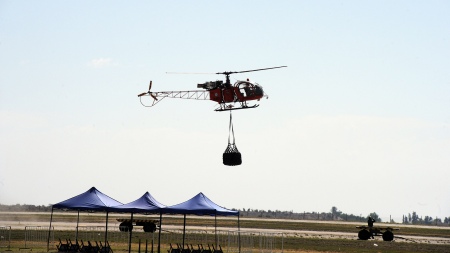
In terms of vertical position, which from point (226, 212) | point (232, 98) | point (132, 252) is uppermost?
point (232, 98)

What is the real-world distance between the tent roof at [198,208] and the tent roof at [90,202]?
10.5 ft

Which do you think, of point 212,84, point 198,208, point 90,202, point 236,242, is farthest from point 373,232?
point 90,202

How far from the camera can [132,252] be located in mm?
30719

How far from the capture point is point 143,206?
28.6m

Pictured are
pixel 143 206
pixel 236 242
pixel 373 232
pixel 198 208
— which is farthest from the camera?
pixel 373 232

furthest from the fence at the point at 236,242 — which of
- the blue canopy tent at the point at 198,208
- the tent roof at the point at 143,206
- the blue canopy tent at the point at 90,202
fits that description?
the blue canopy tent at the point at 90,202

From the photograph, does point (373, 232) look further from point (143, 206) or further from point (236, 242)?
point (143, 206)

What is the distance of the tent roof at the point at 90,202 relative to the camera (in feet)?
96.3

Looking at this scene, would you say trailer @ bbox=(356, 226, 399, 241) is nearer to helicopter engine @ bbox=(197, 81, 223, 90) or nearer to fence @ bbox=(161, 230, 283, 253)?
fence @ bbox=(161, 230, 283, 253)

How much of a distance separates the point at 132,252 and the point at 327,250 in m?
12.2

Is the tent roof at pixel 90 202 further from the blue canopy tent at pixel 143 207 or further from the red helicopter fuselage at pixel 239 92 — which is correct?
the red helicopter fuselage at pixel 239 92

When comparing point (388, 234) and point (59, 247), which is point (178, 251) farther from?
point (388, 234)

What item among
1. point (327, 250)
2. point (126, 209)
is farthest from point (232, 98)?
point (327, 250)

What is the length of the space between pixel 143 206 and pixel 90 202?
2752mm
